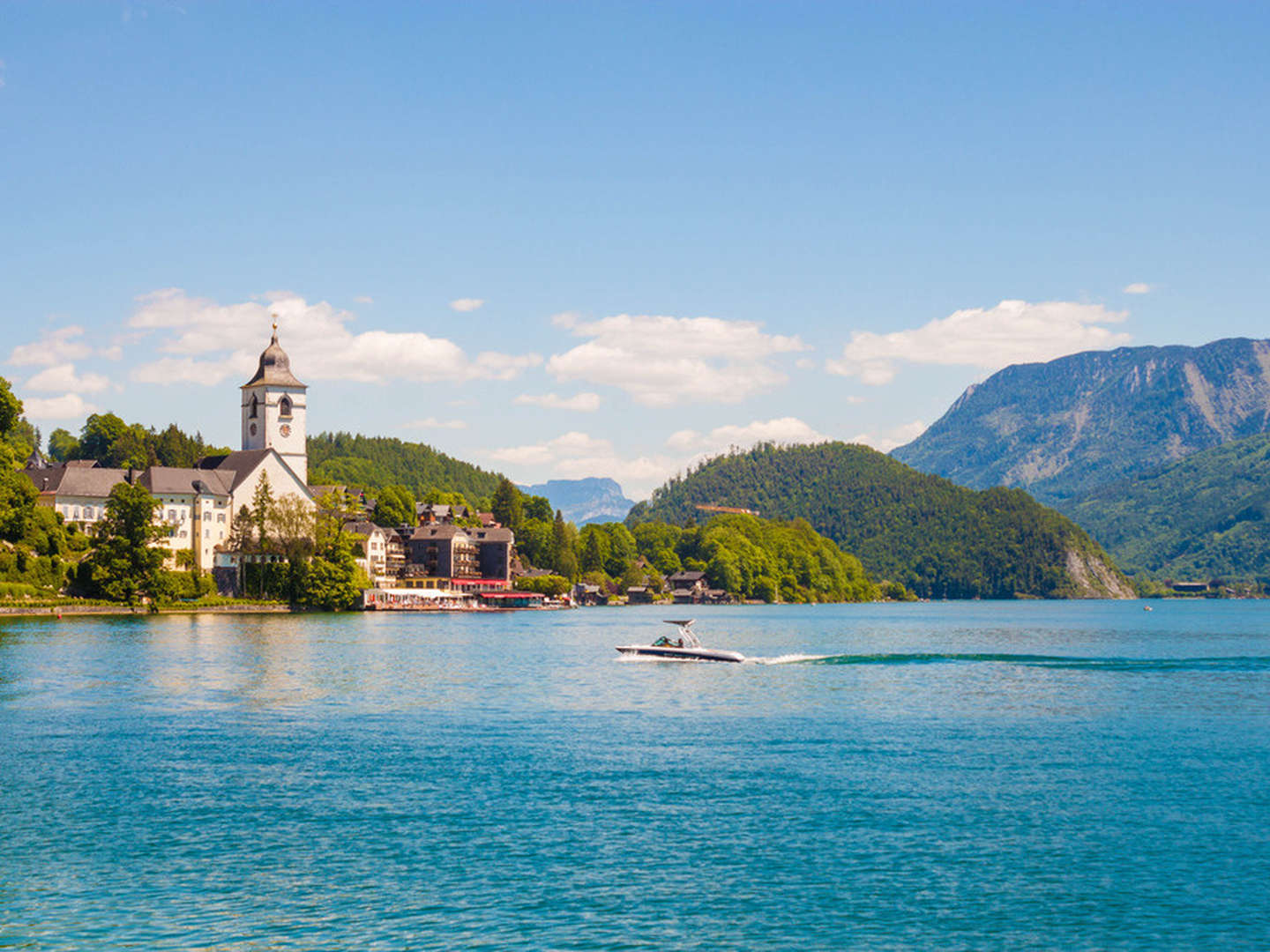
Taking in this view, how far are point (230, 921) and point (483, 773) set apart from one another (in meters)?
17.0

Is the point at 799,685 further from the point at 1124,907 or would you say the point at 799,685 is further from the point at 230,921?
the point at 230,921

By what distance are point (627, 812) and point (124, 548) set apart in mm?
123995

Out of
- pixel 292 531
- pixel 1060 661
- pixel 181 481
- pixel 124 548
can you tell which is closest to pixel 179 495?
pixel 181 481

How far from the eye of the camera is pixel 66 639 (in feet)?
326

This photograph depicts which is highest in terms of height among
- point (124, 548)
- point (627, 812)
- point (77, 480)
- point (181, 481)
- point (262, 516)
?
point (77, 480)

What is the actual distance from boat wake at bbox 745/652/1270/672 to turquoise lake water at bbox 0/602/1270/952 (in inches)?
467

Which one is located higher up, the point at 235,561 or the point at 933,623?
the point at 235,561

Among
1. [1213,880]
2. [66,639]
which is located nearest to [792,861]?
[1213,880]

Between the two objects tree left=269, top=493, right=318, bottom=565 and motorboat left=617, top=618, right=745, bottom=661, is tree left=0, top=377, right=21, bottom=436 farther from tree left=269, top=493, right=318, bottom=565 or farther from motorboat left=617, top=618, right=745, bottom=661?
motorboat left=617, top=618, right=745, bottom=661

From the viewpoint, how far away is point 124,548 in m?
144

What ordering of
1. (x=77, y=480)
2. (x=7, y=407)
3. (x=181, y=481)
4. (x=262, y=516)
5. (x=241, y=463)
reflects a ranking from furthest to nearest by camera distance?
(x=241, y=463)
(x=181, y=481)
(x=77, y=480)
(x=262, y=516)
(x=7, y=407)

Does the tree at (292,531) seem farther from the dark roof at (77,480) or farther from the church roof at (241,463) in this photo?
the dark roof at (77,480)

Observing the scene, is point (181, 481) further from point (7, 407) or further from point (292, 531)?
point (7, 407)

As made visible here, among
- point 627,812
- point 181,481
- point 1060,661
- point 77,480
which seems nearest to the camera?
point 627,812
